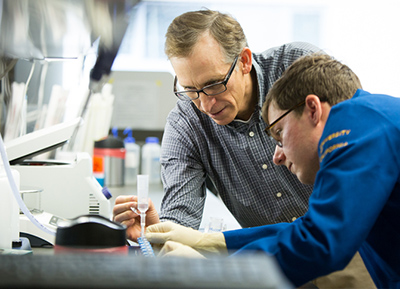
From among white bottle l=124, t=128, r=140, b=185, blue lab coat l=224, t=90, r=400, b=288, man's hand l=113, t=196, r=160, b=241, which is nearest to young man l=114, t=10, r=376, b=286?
man's hand l=113, t=196, r=160, b=241

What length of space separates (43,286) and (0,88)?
2391 mm

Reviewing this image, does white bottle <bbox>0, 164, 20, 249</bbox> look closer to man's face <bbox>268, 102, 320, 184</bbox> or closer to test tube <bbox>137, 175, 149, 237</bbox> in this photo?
test tube <bbox>137, 175, 149, 237</bbox>

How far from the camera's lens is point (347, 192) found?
82 centimetres

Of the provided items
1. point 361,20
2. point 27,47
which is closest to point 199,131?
point 27,47

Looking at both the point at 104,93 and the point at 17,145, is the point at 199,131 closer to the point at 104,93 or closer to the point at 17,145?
the point at 17,145

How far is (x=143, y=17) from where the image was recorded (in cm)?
443

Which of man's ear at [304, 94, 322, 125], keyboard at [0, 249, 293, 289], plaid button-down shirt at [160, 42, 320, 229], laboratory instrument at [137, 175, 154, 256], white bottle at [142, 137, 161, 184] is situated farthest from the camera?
white bottle at [142, 137, 161, 184]

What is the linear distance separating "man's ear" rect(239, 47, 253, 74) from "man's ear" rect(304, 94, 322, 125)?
66 centimetres

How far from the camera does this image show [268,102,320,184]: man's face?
3.44 ft

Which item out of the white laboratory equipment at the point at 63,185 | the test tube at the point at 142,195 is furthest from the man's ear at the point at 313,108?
the white laboratory equipment at the point at 63,185

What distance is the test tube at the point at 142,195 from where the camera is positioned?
135 cm

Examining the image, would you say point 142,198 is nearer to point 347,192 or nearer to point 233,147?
point 233,147

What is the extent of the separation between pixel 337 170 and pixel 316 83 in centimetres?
29

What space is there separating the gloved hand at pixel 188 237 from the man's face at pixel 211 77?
46cm
